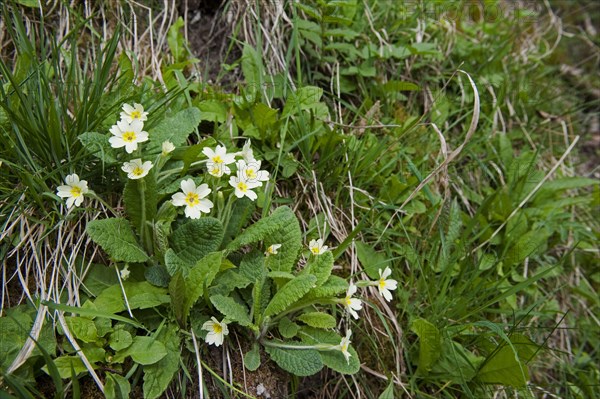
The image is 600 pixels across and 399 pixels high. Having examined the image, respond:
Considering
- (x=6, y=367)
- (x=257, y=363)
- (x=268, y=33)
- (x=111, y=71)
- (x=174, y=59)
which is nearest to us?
(x=6, y=367)

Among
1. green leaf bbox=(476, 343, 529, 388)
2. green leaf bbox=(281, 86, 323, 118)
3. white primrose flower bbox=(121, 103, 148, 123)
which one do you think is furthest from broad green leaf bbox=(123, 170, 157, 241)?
green leaf bbox=(476, 343, 529, 388)

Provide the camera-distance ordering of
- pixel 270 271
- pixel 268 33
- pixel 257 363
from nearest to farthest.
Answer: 1. pixel 257 363
2. pixel 270 271
3. pixel 268 33

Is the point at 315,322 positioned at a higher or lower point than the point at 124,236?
lower

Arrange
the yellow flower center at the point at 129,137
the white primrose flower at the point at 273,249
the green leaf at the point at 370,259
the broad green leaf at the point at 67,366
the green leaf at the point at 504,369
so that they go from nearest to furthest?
the broad green leaf at the point at 67,366, the yellow flower center at the point at 129,137, the white primrose flower at the point at 273,249, the green leaf at the point at 504,369, the green leaf at the point at 370,259

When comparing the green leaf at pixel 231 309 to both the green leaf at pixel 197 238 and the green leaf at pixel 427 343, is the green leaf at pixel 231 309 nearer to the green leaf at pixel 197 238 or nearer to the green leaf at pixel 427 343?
the green leaf at pixel 197 238

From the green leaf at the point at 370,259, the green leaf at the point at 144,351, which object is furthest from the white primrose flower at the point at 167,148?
the green leaf at the point at 370,259

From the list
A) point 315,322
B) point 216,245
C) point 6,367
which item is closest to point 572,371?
point 315,322

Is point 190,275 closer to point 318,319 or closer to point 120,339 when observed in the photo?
point 120,339

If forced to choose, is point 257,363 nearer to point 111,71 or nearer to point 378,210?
point 378,210
